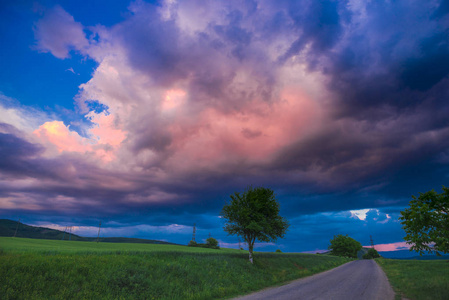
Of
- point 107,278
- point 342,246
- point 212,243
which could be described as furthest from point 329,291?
point 342,246

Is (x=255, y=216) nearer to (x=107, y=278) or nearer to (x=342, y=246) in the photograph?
(x=107, y=278)

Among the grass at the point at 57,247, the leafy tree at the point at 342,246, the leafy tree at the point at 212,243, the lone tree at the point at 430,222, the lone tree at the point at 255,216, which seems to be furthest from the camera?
the leafy tree at the point at 342,246

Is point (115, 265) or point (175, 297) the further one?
point (115, 265)

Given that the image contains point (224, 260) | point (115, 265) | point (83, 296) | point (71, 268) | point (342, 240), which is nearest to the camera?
point (83, 296)

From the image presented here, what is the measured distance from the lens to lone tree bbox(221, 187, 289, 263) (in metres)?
36.5

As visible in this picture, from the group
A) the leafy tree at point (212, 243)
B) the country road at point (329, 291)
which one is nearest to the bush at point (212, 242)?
the leafy tree at point (212, 243)

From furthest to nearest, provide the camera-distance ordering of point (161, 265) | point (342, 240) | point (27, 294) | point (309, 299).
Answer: point (342, 240) < point (161, 265) < point (309, 299) < point (27, 294)

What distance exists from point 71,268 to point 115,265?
318 centimetres

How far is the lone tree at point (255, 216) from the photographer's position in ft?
120

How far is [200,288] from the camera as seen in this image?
18922 mm

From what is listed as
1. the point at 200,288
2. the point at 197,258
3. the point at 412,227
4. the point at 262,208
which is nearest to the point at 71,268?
the point at 200,288

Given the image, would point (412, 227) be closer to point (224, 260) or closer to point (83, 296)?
point (83, 296)

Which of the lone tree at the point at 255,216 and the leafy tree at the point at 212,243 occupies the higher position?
the lone tree at the point at 255,216

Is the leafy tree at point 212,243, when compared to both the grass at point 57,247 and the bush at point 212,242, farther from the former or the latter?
the grass at point 57,247
